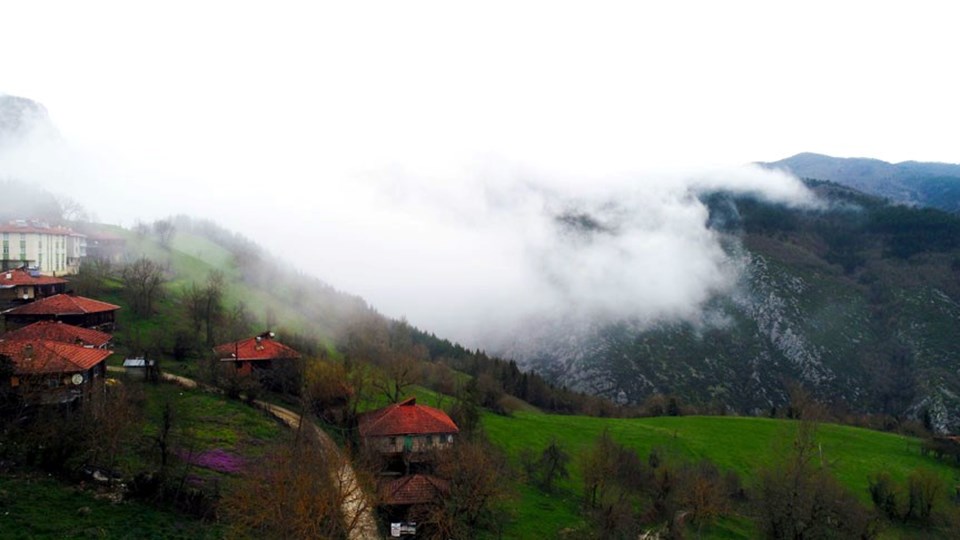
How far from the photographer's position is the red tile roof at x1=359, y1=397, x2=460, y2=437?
63.7 meters

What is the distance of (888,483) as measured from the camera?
86750 millimetres

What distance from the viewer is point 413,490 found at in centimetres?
5003

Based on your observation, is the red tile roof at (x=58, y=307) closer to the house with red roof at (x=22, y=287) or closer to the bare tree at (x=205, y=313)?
the house with red roof at (x=22, y=287)

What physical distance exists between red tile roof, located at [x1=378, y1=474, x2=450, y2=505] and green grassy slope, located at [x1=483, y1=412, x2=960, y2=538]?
16.7 m

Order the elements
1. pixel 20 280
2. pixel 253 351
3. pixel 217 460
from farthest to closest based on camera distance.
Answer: pixel 20 280 < pixel 253 351 < pixel 217 460

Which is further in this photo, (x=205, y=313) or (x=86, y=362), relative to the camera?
(x=205, y=313)

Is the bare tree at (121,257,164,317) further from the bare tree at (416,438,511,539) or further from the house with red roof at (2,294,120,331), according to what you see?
the bare tree at (416,438,511,539)

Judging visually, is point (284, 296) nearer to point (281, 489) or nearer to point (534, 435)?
point (534, 435)

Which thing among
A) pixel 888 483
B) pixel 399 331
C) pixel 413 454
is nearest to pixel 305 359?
pixel 413 454

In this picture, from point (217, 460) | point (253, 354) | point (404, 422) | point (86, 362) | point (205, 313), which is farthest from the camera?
point (205, 313)

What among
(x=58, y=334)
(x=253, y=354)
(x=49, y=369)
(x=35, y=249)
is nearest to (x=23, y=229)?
(x=35, y=249)

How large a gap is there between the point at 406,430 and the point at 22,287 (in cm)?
5990

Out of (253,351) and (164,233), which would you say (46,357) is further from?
(164,233)

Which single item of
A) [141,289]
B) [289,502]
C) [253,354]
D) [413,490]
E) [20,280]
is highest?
[289,502]
